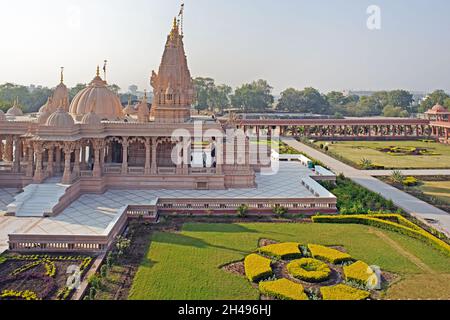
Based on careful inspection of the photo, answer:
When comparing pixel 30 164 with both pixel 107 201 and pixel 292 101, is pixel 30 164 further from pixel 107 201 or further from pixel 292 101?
pixel 292 101

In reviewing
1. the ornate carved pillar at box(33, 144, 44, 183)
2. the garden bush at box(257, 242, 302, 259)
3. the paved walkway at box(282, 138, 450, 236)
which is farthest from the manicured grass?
the ornate carved pillar at box(33, 144, 44, 183)

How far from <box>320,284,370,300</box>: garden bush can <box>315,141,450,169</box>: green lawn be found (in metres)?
27.6

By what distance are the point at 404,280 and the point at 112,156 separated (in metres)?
21.3

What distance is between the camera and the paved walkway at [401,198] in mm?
19125

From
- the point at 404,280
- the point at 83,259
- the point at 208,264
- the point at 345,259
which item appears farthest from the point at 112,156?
the point at 404,280

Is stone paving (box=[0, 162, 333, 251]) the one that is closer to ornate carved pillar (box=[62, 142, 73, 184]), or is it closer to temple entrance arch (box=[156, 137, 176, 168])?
ornate carved pillar (box=[62, 142, 73, 184])

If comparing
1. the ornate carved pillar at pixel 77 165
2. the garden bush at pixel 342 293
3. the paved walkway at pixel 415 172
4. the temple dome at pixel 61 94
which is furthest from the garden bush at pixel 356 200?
the temple dome at pixel 61 94

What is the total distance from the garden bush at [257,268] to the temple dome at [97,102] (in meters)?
18.1

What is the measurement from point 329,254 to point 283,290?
3.59m

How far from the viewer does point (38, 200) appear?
63.2 feet

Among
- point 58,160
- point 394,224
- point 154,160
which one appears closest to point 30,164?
point 58,160

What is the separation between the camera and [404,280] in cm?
1248
